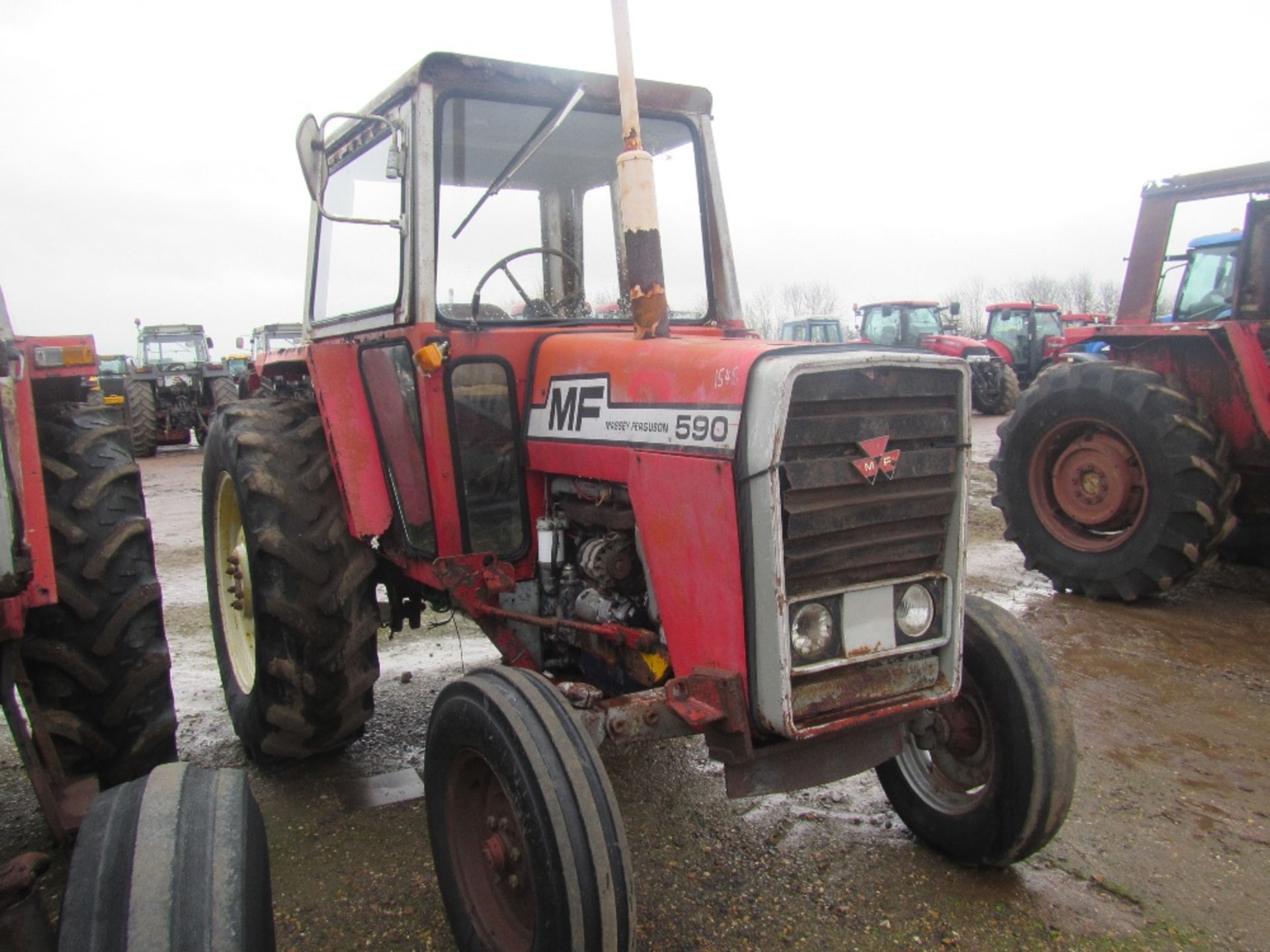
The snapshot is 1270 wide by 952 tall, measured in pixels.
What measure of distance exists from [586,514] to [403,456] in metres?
0.72

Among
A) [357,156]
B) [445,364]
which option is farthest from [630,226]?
[357,156]

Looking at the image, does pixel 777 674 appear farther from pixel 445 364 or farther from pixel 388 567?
pixel 388 567

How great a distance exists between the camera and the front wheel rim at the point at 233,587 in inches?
151

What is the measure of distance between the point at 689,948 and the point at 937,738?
93cm

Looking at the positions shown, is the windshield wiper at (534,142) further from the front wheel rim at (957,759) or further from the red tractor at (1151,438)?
the red tractor at (1151,438)

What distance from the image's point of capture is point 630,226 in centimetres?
253

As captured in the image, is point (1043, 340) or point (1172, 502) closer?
point (1172, 502)

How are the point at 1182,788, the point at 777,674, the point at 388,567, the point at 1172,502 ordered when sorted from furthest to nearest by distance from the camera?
the point at 1172,502
the point at 388,567
the point at 1182,788
the point at 777,674

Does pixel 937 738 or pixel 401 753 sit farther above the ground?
pixel 937 738

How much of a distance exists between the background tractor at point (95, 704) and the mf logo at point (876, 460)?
1.49 m

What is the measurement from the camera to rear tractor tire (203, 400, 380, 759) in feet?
10.00

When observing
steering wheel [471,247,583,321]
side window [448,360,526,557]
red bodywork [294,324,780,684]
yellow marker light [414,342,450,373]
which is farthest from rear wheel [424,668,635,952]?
steering wheel [471,247,583,321]

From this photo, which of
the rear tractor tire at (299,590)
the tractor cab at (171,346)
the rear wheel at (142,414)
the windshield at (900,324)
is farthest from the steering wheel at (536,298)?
the tractor cab at (171,346)

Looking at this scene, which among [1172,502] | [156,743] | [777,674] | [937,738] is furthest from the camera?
[1172,502]
